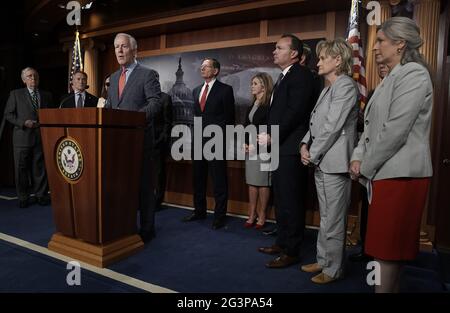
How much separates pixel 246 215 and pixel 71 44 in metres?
3.95

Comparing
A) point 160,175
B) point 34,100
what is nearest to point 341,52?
point 160,175

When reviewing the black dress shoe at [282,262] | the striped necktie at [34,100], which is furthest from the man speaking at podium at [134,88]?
the striped necktie at [34,100]

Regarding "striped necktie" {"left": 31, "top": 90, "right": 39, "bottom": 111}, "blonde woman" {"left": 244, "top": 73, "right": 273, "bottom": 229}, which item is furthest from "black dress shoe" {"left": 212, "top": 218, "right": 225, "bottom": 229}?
"striped necktie" {"left": 31, "top": 90, "right": 39, "bottom": 111}

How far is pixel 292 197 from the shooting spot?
2293 millimetres

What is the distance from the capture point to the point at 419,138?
4.77 feet

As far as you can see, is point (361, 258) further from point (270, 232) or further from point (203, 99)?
point (203, 99)

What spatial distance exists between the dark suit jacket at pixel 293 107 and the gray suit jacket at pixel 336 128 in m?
0.23

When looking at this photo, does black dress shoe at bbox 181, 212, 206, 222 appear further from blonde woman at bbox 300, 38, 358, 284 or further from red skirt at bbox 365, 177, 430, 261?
red skirt at bbox 365, 177, 430, 261

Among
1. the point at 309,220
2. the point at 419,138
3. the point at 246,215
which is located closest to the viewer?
the point at 419,138

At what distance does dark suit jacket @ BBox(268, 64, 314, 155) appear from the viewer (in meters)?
2.27

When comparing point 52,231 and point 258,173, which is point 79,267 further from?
point 258,173

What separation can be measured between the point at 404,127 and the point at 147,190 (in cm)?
202

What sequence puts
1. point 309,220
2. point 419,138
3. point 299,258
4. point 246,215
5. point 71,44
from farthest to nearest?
1. point 71,44
2. point 246,215
3. point 309,220
4. point 299,258
5. point 419,138
